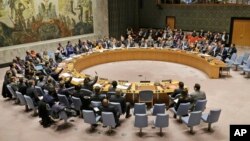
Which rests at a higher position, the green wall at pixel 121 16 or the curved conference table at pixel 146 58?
the green wall at pixel 121 16

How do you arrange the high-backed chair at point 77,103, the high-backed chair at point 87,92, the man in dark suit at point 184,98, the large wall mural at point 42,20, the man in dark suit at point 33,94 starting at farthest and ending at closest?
the large wall mural at point 42,20
the man in dark suit at point 33,94
the high-backed chair at point 87,92
the high-backed chair at point 77,103
the man in dark suit at point 184,98

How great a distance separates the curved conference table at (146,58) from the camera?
387 inches

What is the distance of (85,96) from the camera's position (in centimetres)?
874

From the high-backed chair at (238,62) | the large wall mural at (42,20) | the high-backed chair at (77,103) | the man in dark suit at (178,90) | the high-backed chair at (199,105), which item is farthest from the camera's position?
the large wall mural at (42,20)

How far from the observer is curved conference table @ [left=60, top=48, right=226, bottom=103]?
9.84 meters

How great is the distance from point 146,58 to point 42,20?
22.8 feet

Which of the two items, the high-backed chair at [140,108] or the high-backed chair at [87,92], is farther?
the high-backed chair at [87,92]

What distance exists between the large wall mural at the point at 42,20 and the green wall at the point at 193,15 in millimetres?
6196

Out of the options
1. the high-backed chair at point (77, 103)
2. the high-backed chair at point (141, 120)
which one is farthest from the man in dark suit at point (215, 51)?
the high-backed chair at point (77, 103)

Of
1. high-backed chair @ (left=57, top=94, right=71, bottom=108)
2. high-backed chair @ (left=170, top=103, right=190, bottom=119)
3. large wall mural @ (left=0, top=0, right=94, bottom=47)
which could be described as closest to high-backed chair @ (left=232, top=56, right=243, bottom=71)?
high-backed chair @ (left=170, top=103, right=190, bottom=119)

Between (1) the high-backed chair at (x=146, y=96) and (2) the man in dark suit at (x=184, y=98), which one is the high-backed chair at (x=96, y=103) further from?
(2) the man in dark suit at (x=184, y=98)

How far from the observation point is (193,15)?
22438 millimetres

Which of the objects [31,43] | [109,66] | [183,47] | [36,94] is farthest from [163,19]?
[36,94]

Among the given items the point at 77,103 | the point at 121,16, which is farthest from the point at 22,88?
the point at 121,16
